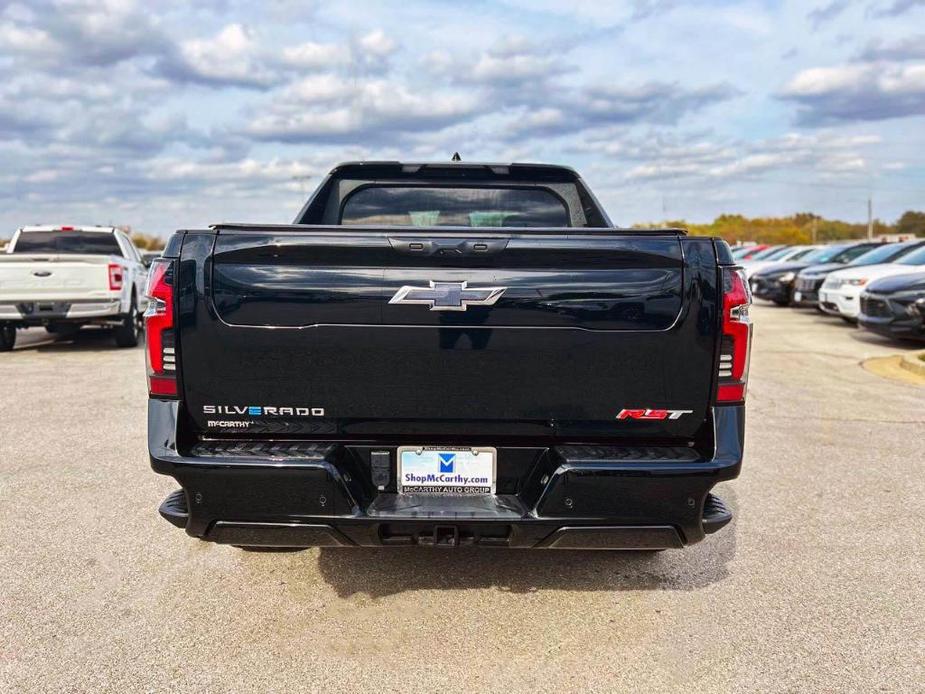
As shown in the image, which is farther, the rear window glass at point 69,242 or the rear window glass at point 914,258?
the rear window glass at point 914,258

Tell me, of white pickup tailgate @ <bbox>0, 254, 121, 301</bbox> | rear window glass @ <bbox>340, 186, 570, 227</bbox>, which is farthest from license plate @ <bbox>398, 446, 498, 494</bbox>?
white pickup tailgate @ <bbox>0, 254, 121, 301</bbox>

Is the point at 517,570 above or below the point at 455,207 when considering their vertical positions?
below

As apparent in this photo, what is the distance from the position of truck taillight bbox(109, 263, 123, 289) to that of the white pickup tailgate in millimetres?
56

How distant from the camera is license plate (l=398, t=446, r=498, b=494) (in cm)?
312

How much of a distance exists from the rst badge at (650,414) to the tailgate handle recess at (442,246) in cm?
79

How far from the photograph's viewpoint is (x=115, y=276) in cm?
1176

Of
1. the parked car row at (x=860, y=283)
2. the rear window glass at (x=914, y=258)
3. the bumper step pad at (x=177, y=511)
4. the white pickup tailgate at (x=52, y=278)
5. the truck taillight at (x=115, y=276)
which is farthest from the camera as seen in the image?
Answer: the rear window glass at (x=914, y=258)

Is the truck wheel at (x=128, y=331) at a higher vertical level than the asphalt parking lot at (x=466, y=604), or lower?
higher

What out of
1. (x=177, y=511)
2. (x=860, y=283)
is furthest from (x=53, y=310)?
(x=860, y=283)

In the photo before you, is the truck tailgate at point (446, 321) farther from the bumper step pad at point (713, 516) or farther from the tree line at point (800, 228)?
the tree line at point (800, 228)

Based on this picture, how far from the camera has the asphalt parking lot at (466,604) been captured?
3027mm

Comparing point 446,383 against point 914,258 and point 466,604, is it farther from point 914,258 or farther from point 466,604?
point 914,258

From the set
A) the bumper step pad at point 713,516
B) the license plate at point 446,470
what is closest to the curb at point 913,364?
the bumper step pad at point 713,516

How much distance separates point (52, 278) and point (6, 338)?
2.05 meters
